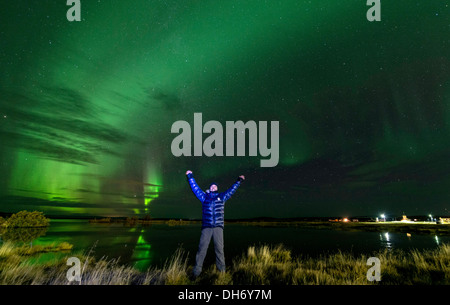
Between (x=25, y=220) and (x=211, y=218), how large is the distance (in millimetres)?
43564

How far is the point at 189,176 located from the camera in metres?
7.41

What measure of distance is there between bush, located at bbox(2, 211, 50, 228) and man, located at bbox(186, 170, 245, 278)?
136 ft

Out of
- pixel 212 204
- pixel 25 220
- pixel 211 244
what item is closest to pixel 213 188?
pixel 212 204

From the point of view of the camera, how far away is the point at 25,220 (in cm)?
3662

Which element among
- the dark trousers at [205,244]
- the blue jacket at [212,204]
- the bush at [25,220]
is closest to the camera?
the dark trousers at [205,244]

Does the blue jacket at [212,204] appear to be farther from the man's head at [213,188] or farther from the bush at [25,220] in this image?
the bush at [25,220]

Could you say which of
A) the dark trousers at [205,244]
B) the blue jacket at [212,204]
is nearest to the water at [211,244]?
the dark trousers at [205,244]

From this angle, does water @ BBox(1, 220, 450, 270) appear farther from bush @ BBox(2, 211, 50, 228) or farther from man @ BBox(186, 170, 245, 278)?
man @ BBox(186, 170, 245, 278)

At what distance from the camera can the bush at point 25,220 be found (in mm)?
34688

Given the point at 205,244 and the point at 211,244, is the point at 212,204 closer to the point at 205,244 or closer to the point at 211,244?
the point at 205,244

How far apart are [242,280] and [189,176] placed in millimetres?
3692

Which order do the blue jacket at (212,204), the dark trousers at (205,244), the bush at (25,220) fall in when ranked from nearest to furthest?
the dark trousers at (205,244), the blue jacket at (212,204), the bush at (25,220)
